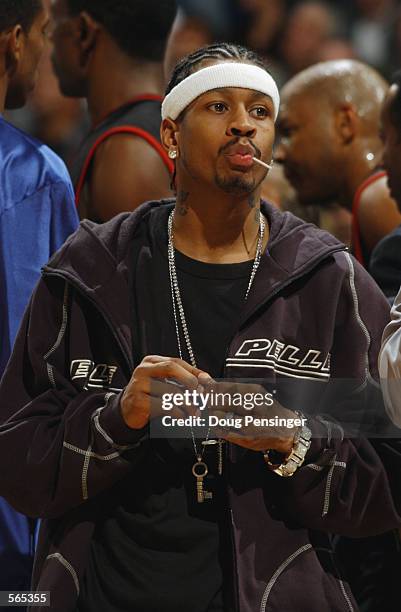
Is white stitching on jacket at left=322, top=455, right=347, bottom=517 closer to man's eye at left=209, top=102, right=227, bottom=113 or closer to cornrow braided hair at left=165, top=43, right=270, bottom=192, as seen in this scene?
man's eye at left=209, top=102, right=227, bottom=113

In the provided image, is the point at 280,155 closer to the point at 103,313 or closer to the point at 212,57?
the point at 212,57

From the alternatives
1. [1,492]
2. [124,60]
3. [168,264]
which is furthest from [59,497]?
[124,60]

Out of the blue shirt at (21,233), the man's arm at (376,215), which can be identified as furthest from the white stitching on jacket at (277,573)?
the man's arm at (376,215)

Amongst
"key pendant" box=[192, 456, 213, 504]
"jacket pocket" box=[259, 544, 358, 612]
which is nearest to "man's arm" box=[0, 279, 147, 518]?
"key pendant" box=[192, 456, 213, 504]

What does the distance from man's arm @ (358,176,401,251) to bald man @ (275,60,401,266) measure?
0.64 meters

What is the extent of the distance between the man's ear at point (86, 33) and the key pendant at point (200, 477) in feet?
5.45

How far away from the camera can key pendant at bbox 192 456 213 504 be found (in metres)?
2.23

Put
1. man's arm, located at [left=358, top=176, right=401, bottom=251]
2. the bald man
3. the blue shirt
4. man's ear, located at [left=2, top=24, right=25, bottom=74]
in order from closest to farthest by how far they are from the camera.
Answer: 1. the blue shirt
2. man's ear, located at [left=2, top=24, right=25, bottom=74]
3. man's arm, located at [left=358, top=176, right=401, bottom=251]
4. the bald man

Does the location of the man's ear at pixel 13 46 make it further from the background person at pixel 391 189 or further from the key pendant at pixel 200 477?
the key pendant at pixel 200 477

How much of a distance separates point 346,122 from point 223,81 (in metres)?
2.13

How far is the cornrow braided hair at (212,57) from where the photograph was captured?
245 centimetres

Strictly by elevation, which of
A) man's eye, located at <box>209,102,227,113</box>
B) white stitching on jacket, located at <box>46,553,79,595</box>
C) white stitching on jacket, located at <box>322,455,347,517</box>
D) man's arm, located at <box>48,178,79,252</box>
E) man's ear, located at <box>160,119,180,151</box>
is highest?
man's eye, located at <box>209,102,227,113</box>

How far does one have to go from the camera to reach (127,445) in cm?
218

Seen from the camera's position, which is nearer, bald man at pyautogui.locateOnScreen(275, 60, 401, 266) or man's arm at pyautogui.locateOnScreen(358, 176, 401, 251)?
man's arm at pyautogui.locateOnScreen(358, 176, 401, 251)
